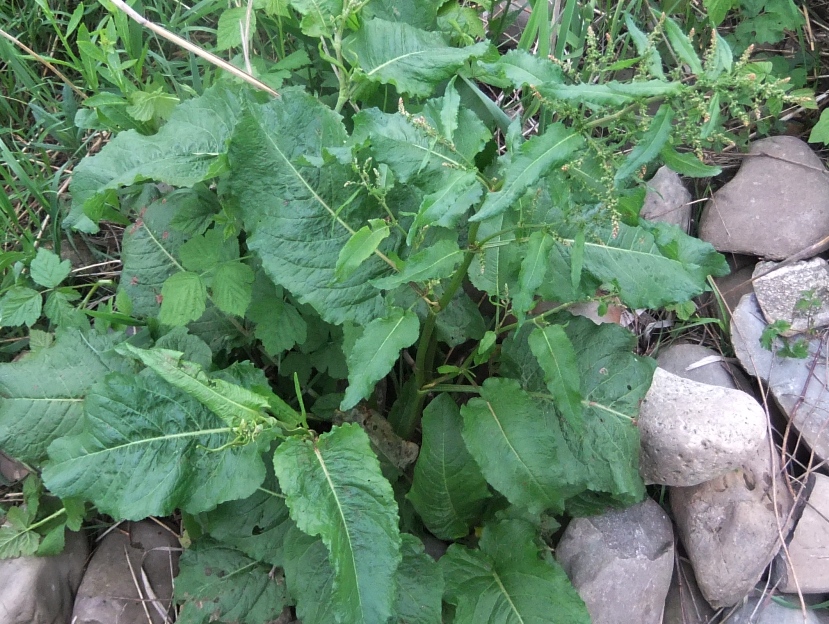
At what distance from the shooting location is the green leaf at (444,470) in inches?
71.0

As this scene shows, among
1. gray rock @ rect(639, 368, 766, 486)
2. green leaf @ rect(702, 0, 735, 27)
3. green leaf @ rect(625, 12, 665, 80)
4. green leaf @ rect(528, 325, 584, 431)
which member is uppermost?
green leaf @ rect(625, 12, 665, 80)

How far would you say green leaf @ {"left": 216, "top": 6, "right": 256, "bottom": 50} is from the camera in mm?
2027

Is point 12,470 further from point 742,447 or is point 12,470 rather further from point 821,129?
point 821,129

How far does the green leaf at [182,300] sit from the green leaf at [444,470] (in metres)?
0.71

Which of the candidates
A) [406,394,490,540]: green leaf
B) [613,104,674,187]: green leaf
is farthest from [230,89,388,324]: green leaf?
[613,104,674,187]: green leaf

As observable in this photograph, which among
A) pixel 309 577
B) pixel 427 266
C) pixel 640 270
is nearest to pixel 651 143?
pixel 427 266

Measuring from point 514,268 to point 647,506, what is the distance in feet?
3.34

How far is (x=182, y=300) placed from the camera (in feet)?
5.98

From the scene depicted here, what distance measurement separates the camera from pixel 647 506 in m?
2.08

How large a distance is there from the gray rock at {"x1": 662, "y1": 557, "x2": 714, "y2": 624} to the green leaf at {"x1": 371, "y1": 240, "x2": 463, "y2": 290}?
1424mm

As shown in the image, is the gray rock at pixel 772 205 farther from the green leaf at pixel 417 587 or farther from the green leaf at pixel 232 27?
the green leaf at pixel 232 27

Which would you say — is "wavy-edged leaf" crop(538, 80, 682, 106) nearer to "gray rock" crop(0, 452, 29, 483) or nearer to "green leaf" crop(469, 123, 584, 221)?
"green leaf" crop(469, 123, 584, 221)

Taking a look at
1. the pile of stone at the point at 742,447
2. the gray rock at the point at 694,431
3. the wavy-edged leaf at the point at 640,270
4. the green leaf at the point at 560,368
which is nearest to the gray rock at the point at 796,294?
the pile of stone at the point at 742,447

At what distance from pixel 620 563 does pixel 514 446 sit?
596 mm
